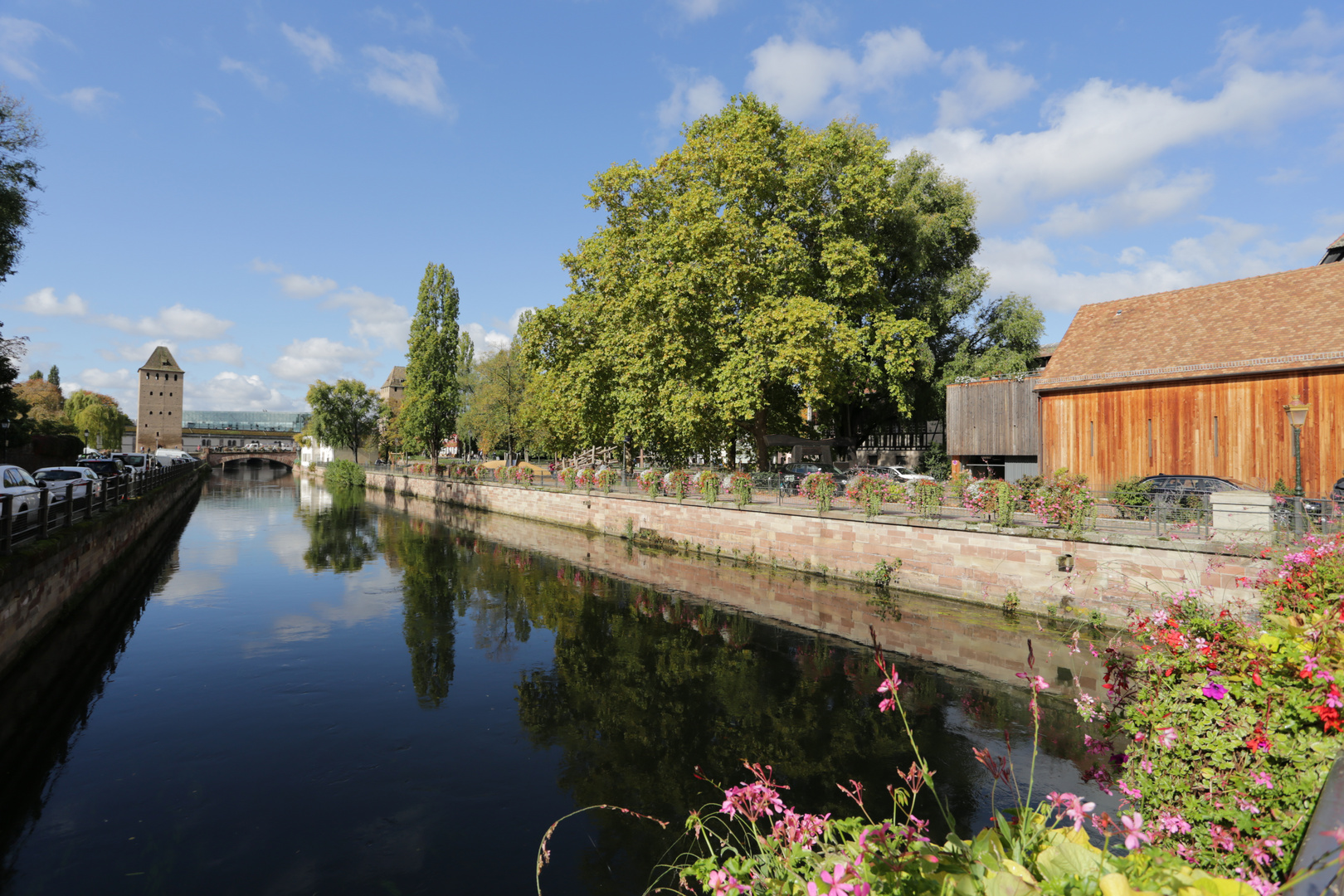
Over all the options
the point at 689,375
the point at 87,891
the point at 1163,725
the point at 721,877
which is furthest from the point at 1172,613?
the point at 689,375

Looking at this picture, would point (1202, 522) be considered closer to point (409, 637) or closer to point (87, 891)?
point (409, 637)

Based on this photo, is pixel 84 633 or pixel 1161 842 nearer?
pixel 1161 842

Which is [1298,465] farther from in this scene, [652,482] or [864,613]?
[652,482]

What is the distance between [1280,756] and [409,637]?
14.4m

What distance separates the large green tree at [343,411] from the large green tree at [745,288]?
2052 inches

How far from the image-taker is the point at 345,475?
7400 cm

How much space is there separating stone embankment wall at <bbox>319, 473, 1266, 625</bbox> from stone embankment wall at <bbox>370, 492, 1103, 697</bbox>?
0.52 meters

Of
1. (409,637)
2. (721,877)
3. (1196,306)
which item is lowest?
(409,637)

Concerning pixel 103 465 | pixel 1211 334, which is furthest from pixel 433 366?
pixel 1211 334

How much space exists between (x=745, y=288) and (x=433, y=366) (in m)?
34.4

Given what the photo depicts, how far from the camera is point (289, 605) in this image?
17.0 metres

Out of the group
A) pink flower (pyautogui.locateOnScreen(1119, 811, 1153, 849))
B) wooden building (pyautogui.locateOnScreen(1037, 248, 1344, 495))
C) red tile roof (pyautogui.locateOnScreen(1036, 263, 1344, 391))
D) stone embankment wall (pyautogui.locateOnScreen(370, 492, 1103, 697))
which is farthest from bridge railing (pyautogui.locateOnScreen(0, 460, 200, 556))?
red tile roof (pyautogui.locateOnScreen(1036, 263, 1344, 391))

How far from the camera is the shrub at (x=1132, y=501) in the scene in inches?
587

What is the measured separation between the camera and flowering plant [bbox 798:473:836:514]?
20578mm
